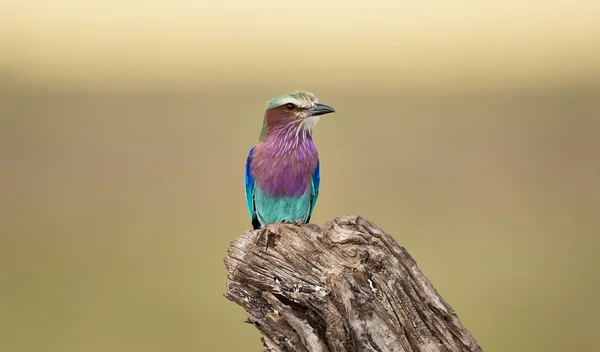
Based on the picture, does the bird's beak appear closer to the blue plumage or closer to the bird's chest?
the bird's chest

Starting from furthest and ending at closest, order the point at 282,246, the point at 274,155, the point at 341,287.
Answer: the point at 274,155, the point at 282,246, the point at 341,287

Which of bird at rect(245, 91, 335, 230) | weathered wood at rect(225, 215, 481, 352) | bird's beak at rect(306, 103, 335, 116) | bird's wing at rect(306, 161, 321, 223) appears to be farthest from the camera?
bird's wing at rect(306, 161, 321, 223)

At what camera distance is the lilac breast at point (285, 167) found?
15.8ft

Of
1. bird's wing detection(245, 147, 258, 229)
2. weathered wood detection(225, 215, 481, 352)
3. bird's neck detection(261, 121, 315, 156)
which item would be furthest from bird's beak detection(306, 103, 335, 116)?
weathered wood detection(225, 215, 481, 352)

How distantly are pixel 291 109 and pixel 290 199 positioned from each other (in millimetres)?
603

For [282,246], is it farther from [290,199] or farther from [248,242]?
[290,199]

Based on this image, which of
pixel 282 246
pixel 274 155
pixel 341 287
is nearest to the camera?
pixel 341 287

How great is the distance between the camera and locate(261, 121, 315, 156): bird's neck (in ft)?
15.8

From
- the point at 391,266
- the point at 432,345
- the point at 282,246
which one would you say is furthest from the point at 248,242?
the point at 432,345

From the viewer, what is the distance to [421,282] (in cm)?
340

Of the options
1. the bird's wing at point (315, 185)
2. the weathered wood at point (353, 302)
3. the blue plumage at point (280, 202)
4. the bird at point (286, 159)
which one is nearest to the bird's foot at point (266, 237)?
the weathered wood at point (353, 302)

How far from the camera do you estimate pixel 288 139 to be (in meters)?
4.86

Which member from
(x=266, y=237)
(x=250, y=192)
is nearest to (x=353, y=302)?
(x=266, y=237)

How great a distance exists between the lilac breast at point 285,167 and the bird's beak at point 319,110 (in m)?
0.19
